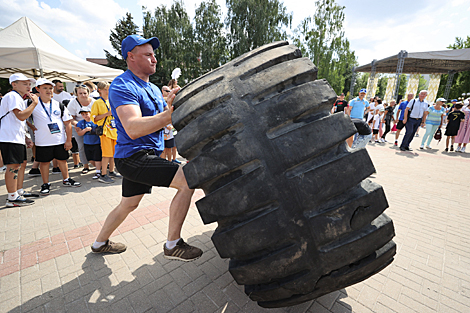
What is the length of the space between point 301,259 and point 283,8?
31.3m

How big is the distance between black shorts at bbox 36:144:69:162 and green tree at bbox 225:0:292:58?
24099 millimetres

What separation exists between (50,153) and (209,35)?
2584 cm

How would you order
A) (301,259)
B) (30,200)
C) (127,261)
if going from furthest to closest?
(30,200)
(127,261)
(301,259)

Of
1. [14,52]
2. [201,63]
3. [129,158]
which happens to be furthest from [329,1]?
[129,158]

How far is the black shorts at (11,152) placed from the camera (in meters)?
3.84

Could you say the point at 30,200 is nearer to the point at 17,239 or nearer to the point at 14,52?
the point at 17,239

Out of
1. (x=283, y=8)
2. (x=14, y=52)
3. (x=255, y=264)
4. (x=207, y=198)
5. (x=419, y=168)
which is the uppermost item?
(x=283, y=8)

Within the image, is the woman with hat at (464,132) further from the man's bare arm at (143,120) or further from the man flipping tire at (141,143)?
the man's bare arm at (143,120)

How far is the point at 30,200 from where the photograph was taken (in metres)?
4.16

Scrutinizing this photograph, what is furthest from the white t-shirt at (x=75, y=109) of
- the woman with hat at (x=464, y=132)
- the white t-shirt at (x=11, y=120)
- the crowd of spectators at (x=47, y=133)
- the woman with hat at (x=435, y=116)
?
the woman with hat at (x=464, y=132)

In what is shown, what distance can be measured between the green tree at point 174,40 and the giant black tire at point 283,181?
26.7m

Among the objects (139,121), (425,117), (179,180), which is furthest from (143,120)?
(425,117)

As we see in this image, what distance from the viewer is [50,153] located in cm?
455

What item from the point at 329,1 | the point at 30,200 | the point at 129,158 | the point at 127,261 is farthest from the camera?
the point at 329,1
